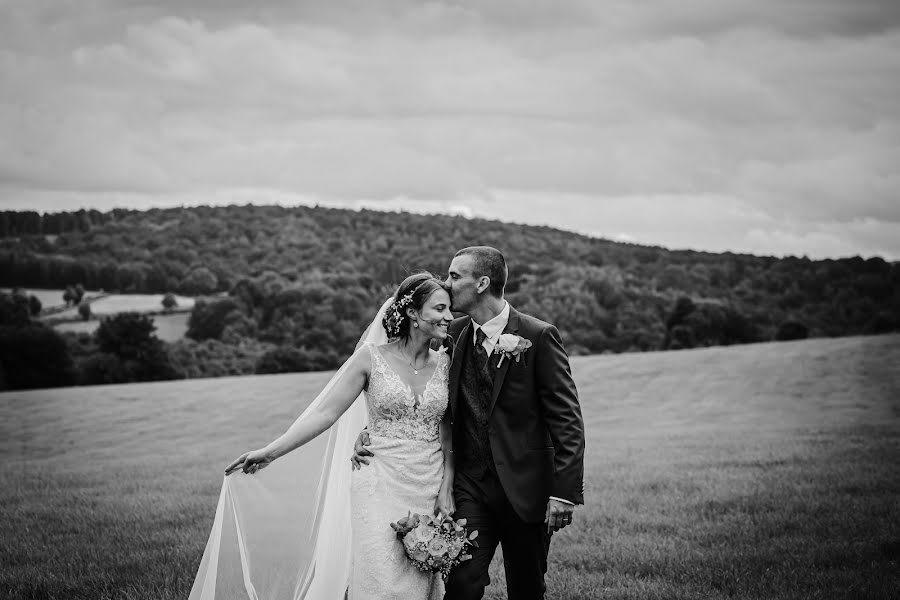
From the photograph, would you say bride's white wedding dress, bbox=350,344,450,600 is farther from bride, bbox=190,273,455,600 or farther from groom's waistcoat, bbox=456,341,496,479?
groom's waistcoat, bbox=456,341,496,479

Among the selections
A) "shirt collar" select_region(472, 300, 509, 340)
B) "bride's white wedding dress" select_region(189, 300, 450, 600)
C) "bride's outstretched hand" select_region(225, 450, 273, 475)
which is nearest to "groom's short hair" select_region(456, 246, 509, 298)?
"shirt collar" select_region(472, 300, 509, 340)

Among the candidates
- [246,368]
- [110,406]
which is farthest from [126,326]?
[110,406]

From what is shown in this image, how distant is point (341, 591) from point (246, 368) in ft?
134

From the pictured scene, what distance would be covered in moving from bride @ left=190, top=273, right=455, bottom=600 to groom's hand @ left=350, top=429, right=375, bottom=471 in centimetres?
5

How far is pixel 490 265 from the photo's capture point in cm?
538

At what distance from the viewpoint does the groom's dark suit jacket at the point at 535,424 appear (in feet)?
16.6

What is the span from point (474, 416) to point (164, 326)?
46935mm

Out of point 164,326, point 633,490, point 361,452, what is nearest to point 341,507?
point 361,452

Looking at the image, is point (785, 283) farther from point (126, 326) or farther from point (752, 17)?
point (126, 326)

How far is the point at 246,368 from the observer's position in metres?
44.8

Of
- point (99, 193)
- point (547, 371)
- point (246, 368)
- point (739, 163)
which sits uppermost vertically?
point (739, 163)

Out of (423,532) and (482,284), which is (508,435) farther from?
(482,284)

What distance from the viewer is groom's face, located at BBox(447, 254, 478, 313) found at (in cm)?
538

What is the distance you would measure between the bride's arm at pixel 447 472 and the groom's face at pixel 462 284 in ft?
2.62
